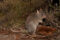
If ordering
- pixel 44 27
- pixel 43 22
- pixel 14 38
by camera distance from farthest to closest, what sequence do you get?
pixel 43 22, pixel 44 27, pixel 14 38

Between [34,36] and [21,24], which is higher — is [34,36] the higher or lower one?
the lower one

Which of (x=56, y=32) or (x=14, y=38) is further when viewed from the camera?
(x=56, y=32)

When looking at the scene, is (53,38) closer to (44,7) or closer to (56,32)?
(56,32)

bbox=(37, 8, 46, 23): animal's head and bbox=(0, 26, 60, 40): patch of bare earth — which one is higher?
bbox=(37, 8, 46, 23): animal's head

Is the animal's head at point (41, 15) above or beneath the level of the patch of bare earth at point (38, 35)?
above

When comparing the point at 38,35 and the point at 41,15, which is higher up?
the point at 41,15

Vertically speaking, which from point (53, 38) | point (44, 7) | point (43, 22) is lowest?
point (53, 38)

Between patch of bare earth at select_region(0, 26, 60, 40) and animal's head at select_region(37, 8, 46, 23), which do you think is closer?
patch of bare earth at select_region(0, 26, 60, 40)

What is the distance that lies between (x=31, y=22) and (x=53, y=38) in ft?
4.17

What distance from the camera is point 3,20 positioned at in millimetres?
10344

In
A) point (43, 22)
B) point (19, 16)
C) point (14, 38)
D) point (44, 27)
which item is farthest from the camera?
point (19, 16)

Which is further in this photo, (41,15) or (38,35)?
(41,15)

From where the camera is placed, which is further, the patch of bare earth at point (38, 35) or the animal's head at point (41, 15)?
the animal's head at point (41, 15)

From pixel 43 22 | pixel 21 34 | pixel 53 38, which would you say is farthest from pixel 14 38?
pixel 43 22
